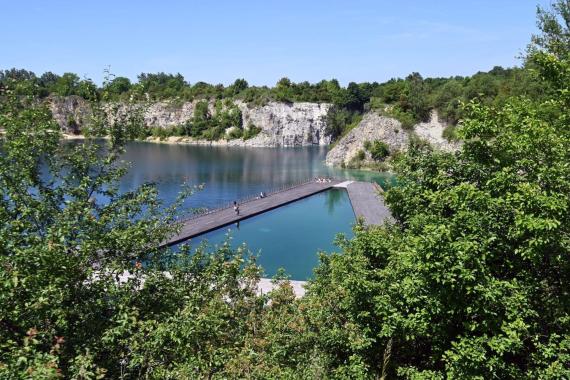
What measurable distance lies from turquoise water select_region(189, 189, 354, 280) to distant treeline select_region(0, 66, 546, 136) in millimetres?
15327

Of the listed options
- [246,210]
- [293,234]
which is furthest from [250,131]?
[293,234]

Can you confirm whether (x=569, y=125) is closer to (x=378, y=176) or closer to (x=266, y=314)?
(x=266, y=314)

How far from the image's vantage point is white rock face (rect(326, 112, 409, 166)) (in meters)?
89.5

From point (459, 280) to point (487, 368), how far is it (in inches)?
75.0

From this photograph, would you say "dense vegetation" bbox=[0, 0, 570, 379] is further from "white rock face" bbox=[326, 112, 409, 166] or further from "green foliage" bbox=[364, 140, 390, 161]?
"white rock face" bbox=[326, 112, 409, 166]

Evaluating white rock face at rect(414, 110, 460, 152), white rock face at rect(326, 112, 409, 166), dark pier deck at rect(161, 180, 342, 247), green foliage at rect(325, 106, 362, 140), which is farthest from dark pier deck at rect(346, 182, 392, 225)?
green foliage at rect(325, 106, 362, 140)

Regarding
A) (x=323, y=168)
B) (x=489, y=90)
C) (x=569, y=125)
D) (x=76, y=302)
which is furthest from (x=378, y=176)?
(x=76, y=302)

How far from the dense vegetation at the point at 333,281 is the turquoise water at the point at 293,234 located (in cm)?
1471

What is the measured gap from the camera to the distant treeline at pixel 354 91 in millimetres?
12570

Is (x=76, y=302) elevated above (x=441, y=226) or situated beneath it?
situated beneath

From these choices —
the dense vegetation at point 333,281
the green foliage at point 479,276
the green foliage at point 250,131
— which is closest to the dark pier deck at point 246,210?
the dense vegetation at point 333,281

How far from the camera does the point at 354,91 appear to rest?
469 feet

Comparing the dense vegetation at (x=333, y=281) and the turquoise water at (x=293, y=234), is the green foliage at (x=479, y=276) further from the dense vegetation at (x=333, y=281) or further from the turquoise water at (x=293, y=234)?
the turquoise water at (x=293, y=234)

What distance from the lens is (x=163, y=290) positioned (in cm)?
1027
